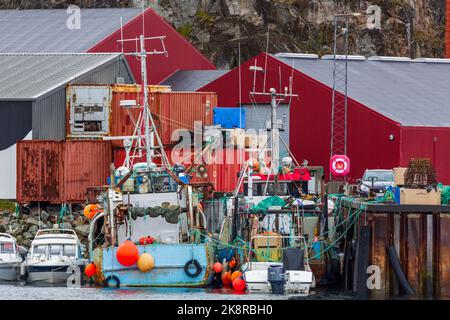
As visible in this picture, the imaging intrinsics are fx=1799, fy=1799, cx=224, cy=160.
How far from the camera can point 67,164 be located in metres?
67.7

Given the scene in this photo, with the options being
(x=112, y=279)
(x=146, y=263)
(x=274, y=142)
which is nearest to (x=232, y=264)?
(x=146, y=263)

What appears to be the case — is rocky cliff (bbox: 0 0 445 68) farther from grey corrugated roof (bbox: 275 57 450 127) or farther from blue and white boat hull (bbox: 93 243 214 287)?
blue and white boat hull (bbox: 93 243 214 287)

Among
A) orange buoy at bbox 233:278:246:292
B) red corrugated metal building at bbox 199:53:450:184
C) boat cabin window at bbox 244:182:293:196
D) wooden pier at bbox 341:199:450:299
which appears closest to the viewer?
wooden pier at bbox 341:199:450:299

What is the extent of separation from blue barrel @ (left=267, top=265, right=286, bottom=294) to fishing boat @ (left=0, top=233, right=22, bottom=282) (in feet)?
31.8

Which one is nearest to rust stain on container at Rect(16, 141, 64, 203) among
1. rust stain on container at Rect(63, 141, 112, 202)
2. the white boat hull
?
rust stain on container at Rect(63, 141, 112, 202)

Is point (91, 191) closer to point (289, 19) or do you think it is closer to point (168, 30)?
point (168, 30)

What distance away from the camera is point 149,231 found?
5556 cm

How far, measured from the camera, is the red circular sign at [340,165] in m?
68.0

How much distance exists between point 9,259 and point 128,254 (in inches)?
252

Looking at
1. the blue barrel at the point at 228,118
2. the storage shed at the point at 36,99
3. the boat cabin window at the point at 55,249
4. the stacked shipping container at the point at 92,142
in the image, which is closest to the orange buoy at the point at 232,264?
the boat cabin window at the point at 55,249

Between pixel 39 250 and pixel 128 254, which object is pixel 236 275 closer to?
pixel 128 254

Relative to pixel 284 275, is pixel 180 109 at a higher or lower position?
higher

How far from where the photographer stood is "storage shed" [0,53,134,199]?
7094 centimetres
